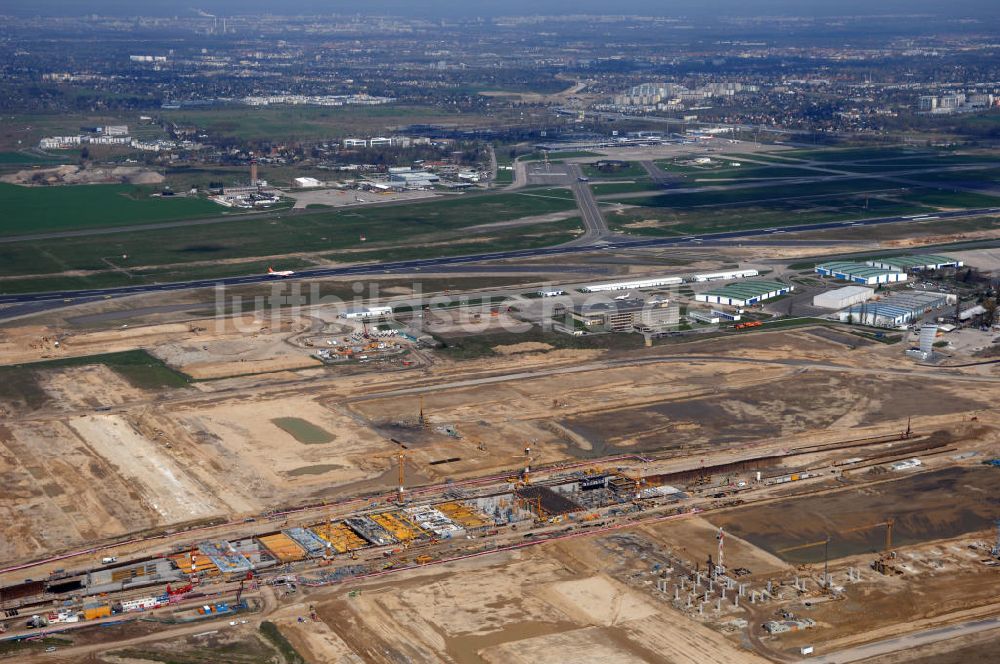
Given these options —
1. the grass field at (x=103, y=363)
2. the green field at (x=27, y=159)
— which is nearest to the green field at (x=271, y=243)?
the grass field at (x=103, y=363)

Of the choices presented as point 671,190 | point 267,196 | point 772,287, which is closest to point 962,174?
point 671,190

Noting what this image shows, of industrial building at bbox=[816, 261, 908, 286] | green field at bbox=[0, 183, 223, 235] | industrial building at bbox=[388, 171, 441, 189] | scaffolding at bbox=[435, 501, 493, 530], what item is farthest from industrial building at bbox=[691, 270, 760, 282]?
industrial building at bbox=[388, 171, 441, 189]

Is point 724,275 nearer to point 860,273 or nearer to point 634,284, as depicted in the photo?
point 634,284

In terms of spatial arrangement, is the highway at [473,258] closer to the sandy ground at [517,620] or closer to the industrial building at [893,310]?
the industrial building at [893,310]

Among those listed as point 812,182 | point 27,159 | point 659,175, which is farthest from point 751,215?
point 27,159

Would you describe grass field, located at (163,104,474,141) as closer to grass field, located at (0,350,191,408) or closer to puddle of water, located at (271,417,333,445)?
grass field, located at (0,350,191,408)
